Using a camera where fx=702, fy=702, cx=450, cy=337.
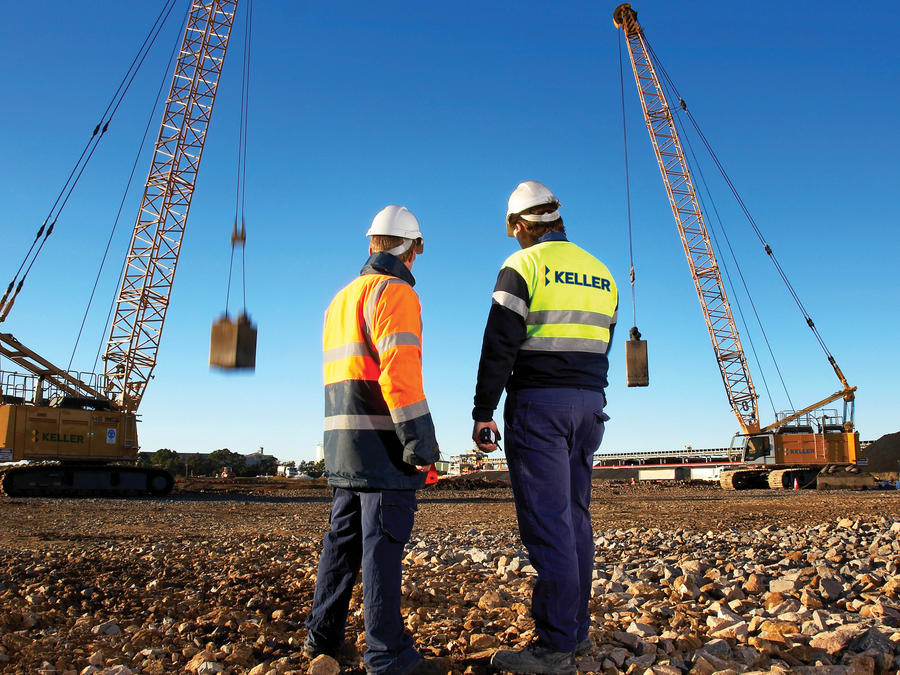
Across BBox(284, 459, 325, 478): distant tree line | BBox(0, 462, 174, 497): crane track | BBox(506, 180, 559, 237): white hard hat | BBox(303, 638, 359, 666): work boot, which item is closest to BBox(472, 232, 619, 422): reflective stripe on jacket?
BBox(506, 180, 559, 237): white hard hat

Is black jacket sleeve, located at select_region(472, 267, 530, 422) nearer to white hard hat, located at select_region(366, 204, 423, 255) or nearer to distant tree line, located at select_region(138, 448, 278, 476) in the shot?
white hard hat, located at select_region(366, 204, 423, 255)

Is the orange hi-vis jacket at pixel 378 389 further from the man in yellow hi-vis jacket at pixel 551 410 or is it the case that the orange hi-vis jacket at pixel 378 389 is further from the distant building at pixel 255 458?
the distant building at pixel 255 458

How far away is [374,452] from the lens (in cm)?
273

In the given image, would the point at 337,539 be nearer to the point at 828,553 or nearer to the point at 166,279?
the point at 828,553

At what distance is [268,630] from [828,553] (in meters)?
4.06

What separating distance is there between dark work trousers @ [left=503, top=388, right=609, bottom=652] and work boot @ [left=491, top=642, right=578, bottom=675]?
1.3 inches

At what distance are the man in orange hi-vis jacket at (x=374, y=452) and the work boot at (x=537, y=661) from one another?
13.6 inches

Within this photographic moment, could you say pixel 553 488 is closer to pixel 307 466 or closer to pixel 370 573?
pixel 370 573

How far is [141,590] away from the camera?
4.45m

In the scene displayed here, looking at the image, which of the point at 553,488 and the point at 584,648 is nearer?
the point at 553,488

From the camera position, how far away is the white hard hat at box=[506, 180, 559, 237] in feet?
10.5

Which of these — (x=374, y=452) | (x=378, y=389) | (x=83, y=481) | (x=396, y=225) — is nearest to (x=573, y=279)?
(x=396, y=225)

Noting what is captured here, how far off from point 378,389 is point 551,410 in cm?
70

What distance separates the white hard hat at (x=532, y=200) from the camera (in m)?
3.19
